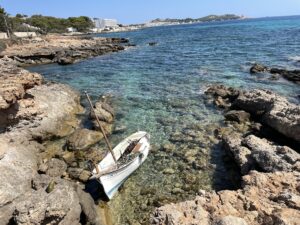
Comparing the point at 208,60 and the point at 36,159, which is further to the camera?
the point at 208,60

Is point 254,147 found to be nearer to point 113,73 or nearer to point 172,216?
point 172,216

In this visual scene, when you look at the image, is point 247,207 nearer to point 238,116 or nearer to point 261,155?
point 261,155

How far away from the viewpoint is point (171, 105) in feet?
93.4

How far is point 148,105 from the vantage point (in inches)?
1134

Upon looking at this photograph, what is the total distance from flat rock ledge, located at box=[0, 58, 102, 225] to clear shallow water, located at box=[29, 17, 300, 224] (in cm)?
267

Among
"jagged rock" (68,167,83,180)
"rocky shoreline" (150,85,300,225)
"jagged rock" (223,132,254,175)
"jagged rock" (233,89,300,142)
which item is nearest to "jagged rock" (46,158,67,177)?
"jagged rock" (68,167,83,180)

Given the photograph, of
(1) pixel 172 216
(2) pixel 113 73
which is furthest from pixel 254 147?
(2) pixel 113 73

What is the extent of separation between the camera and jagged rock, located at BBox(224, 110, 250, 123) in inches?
931

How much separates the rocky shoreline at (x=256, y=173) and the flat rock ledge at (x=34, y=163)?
16.6 feet

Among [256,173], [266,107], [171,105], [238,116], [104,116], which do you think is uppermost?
[256,173]

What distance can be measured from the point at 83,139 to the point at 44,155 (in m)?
2.92

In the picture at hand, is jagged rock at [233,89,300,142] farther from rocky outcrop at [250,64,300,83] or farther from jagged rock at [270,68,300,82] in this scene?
rocky outcrop at [250,64,300,83]

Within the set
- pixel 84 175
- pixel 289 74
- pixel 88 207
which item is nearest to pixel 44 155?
pixel 84 175

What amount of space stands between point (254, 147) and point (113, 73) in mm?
31594
